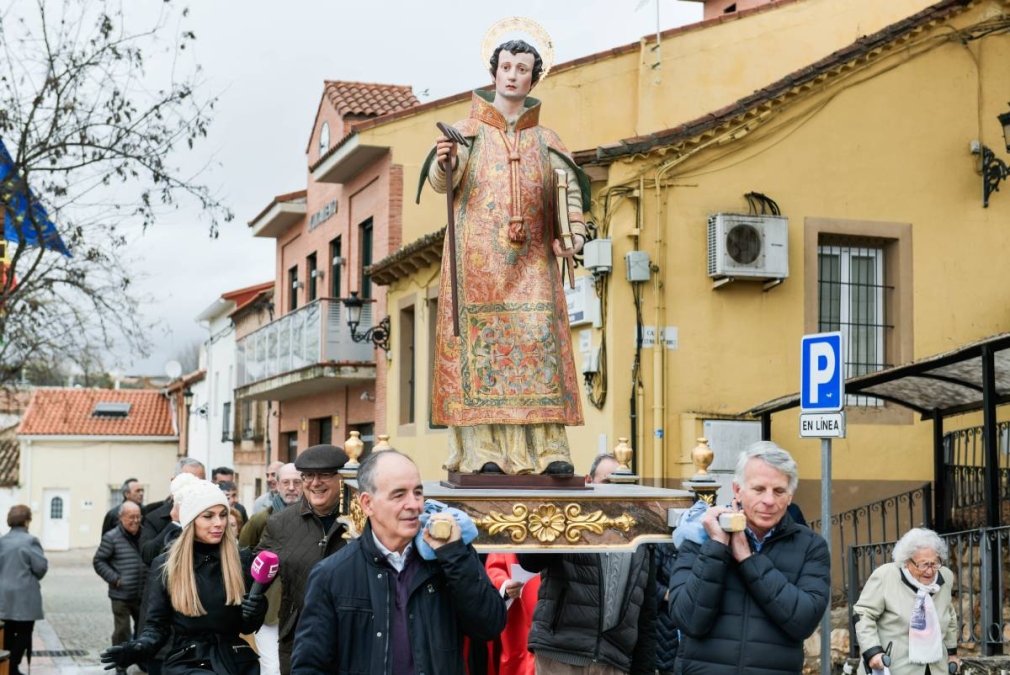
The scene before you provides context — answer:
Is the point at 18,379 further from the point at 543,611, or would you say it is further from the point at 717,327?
the point at 543,611

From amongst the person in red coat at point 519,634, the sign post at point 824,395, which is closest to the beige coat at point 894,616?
the sign post at point 824,395

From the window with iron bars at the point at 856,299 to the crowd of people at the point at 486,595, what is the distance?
7.03 m

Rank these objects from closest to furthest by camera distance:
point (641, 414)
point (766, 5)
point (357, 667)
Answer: point (357, 667) → point (641, 414) → point (766, 5)

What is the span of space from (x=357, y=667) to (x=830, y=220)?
12.5 m

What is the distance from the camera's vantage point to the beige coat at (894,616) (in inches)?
352

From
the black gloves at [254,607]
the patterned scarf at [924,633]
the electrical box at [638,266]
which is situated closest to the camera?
the black gloves at [254,607]

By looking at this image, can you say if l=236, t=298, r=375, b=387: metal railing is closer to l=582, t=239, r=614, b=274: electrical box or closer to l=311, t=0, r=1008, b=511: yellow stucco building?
l=311, t=0, r=1008, b=511: yellow stucco building

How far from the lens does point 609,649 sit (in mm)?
6305

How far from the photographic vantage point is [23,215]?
1414 cm

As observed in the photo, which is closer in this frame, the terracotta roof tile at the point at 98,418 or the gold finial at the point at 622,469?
the gold finial at the point at 622,469

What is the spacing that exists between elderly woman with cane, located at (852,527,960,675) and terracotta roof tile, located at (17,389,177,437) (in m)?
46.6

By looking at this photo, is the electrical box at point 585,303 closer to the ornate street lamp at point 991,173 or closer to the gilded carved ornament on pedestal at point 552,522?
the ornate street lamp at point 991,173

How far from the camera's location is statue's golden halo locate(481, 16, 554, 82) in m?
6.72

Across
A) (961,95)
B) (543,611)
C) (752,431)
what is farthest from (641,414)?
(543,611)
